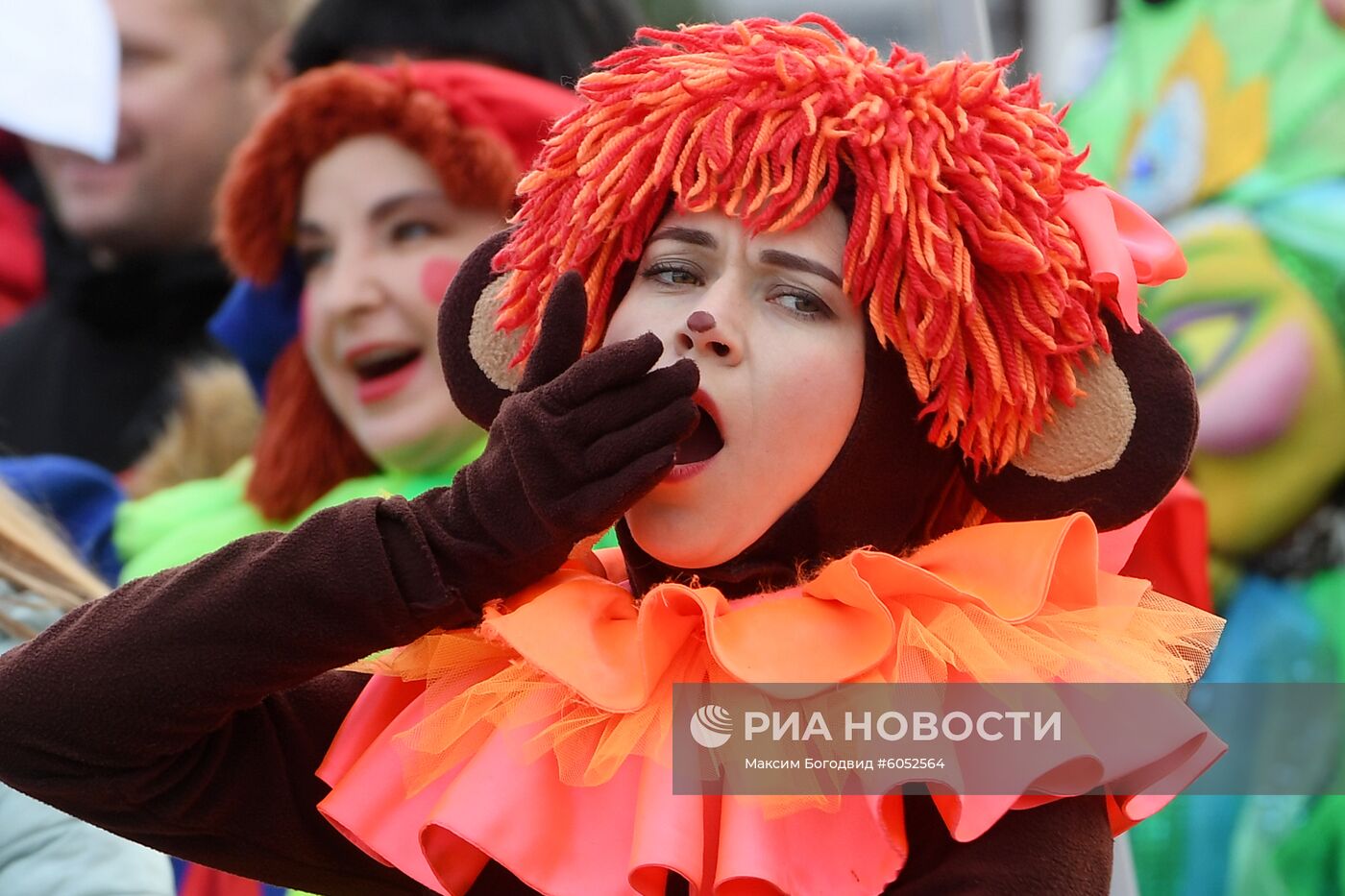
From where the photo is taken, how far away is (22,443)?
2.78 meters

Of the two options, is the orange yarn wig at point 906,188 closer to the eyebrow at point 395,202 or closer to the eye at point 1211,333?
the eyebrow at point 395,202

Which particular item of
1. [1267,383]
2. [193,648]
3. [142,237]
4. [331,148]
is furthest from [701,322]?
[142,237]

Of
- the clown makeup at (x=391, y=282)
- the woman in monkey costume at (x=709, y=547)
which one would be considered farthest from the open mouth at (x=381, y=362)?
the woman in monkey costume at (x=709, y=547)

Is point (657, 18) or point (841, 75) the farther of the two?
point (657, 18)

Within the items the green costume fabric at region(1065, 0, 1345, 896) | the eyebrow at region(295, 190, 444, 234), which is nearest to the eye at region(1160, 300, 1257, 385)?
the green costume fabric at region(1065, 0, 1345, 896)

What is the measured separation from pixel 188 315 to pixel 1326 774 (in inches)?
76.1

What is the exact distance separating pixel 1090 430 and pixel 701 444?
0.87ft

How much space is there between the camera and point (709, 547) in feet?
3.77

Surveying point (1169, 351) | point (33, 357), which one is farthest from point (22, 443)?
point (1169, 351)

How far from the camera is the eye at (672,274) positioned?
3.88 feet

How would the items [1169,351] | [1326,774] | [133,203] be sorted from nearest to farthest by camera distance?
[1169,351]
[1326,774]
[133,203]

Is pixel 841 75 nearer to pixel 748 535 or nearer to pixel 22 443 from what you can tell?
pixel 748 535

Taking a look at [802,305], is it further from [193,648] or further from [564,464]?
[193,648]

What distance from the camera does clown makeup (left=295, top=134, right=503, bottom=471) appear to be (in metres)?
2.07
